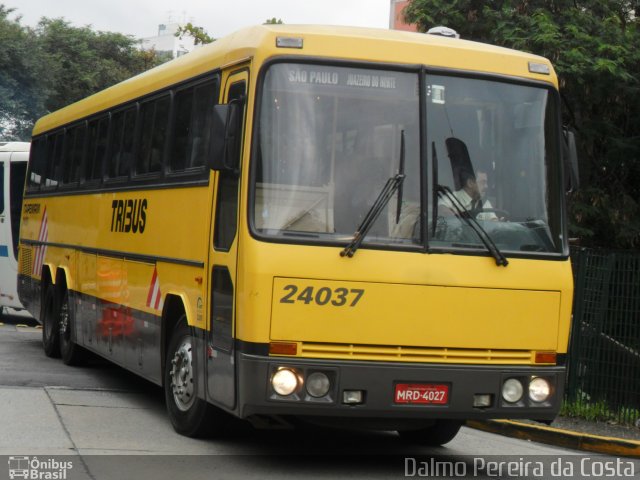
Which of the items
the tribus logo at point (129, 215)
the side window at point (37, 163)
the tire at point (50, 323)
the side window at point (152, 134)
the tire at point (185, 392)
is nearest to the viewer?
the tire at point (185, 392)

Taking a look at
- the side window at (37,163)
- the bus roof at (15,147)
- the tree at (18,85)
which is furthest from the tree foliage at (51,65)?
the side window at (37,163)

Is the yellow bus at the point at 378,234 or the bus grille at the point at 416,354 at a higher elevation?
the yellow bus at the point at 378,234

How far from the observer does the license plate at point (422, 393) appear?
8.21 metres

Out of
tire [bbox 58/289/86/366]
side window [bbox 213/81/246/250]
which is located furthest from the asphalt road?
tire [bbox 58/289/86/366]

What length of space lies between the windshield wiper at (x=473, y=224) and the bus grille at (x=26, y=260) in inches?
387

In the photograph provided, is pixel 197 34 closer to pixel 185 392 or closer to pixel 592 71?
pixel 592 71

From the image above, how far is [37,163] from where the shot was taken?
17.5 m

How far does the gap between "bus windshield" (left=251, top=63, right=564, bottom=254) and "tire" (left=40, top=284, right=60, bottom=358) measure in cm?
764

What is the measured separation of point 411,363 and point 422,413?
35 centimetres

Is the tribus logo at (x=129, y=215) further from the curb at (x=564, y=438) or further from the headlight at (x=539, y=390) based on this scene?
the headlight at (x=539, y=390)

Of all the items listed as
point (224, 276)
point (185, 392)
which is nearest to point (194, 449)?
point (185, 392)

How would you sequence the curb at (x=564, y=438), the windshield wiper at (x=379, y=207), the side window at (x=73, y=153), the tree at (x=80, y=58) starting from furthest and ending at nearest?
the tree at (x=80, y=58), the side window at (x=73, y=153), the curb at (x=564, y=438), the windshield wiper at (x=379, y=207)

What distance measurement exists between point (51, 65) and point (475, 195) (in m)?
48.5

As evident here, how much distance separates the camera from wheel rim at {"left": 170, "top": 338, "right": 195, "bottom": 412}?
954cm
